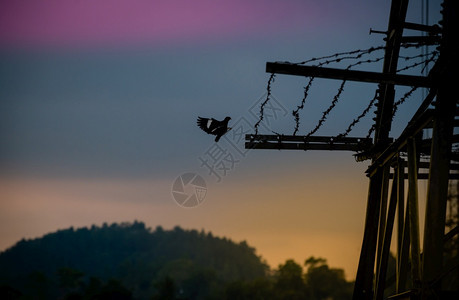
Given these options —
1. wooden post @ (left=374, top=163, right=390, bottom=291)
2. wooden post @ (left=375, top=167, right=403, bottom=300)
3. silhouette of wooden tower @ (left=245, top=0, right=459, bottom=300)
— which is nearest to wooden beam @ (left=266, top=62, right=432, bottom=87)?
silhouette of wooden tower @ (left=245, top=0, right=459, bottom=300)

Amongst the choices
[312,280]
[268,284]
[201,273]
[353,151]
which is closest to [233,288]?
[268,284]

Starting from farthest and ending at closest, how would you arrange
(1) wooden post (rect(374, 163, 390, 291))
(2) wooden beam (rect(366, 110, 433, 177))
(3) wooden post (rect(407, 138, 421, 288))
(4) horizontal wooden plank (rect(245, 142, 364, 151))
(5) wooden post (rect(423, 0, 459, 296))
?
1. (4) horizontal wooden plank (rect(245, 142, 364, 151))
2. (1) wooden post (rect(374, 163, 390, 291))
3. (2) wooden beam (rect(366, 110, 433, 177))
4. (3) wooden post (rect(407, 138, 421, 288))
5. (5) wooden post (rect(423, 0, 459, 296))

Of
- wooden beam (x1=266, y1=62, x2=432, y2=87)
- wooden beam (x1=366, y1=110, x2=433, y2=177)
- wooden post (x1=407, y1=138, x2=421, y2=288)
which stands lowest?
wooden post (x1=407, y1=138, x2=421, y2=288)

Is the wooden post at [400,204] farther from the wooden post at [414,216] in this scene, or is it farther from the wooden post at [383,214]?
the wooden post at [414,216]

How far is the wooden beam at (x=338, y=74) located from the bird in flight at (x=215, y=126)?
8.74 ft

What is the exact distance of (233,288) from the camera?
143 metres

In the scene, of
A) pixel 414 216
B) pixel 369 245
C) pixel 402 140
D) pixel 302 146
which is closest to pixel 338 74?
pixel 402 140

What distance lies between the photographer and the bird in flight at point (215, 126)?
10.1 meters

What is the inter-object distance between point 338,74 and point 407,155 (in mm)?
1978

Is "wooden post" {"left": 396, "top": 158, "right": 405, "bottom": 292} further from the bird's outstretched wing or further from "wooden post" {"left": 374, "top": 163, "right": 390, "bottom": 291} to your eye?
→ the bird's outstretched wing

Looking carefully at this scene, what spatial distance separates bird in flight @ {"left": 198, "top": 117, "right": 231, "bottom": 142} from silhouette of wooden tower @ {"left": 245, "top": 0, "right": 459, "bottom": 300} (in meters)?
0.79

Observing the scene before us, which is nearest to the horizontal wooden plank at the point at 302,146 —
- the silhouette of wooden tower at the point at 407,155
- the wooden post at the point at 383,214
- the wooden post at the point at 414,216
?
the silhouette of wooden tower at the point at 407,155

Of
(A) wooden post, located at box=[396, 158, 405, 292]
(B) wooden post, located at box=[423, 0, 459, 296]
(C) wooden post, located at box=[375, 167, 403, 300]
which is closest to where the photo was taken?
(B) wooden post, located at box=[423, 0, 459, 296]

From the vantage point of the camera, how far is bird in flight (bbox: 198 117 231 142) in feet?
33.0
